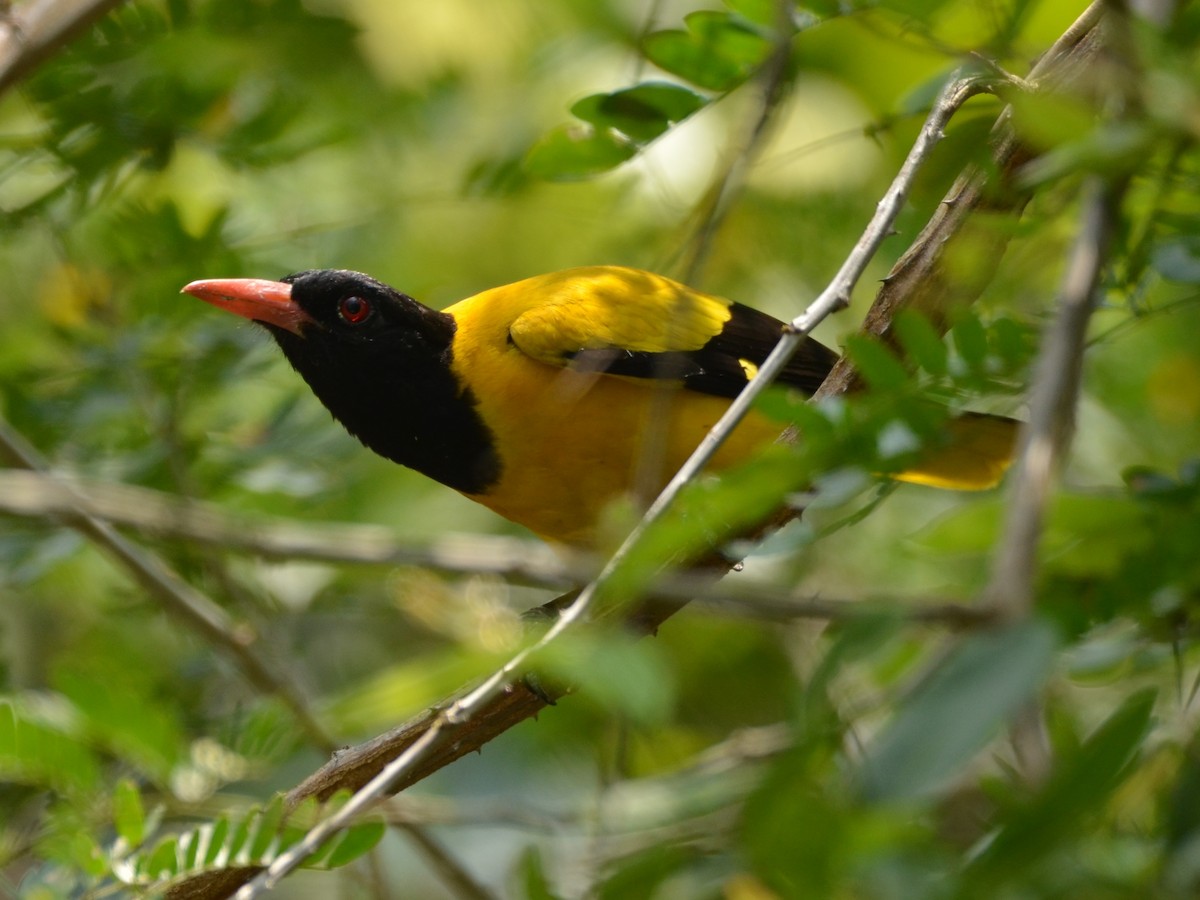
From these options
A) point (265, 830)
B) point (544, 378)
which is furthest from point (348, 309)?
point (265, 830)

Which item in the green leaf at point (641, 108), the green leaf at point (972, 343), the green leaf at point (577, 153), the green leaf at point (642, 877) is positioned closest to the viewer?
the green leaf at point (642, 877)

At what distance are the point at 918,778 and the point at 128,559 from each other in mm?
2885

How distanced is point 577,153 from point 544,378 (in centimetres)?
95

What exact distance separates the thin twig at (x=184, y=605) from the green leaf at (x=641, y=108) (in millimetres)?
1529

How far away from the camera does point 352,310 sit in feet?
13.1

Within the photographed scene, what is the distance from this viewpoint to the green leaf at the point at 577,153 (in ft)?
9.75

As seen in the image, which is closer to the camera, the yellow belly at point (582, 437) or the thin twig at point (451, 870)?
the thin twig at point (451, 870)

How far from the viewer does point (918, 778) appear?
1022mm

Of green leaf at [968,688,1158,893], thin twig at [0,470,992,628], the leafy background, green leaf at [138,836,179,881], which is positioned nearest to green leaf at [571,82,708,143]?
the leafy background

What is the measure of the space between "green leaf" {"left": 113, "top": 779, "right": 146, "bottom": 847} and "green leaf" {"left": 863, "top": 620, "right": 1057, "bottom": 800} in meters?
Result: 1.57

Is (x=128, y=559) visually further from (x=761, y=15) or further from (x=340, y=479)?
(x=761, y=15)

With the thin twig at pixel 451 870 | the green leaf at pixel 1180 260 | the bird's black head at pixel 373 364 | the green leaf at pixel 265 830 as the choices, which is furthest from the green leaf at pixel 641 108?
the thin twig at pixel 451 870

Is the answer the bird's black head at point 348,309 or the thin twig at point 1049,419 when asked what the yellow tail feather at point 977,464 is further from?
the thin twig at point 1049,419

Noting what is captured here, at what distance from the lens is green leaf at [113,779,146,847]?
7.41ft
